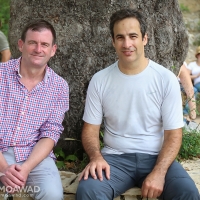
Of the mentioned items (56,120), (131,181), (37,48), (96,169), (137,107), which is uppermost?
(37,48)

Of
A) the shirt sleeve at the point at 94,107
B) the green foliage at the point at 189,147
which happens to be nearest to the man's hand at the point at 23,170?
the shirt sleeve at the point at 94,107

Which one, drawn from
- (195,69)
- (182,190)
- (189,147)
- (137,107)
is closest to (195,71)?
(195,69)

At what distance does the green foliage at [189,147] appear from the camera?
4375 mm

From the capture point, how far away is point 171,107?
Result: 3.37 metres

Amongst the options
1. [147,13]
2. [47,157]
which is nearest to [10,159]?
[47,157]

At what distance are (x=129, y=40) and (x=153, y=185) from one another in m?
1.13

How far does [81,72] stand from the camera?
423 cm

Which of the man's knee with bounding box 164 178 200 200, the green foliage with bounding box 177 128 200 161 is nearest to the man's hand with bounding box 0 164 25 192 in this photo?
the man's knee with bounding box 164 178 200 200

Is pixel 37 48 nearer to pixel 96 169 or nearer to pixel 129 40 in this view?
pixel 129 40

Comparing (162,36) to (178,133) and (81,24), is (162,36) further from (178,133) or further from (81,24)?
(178,133)

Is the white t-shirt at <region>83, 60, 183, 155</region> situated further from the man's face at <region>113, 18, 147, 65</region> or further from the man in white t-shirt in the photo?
the man's face at <region>113, 18, 147, 65</region>

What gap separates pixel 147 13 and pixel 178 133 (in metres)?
1.48

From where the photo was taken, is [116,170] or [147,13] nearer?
[116,170]

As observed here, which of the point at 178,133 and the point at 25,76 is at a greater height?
the point at 25,76
